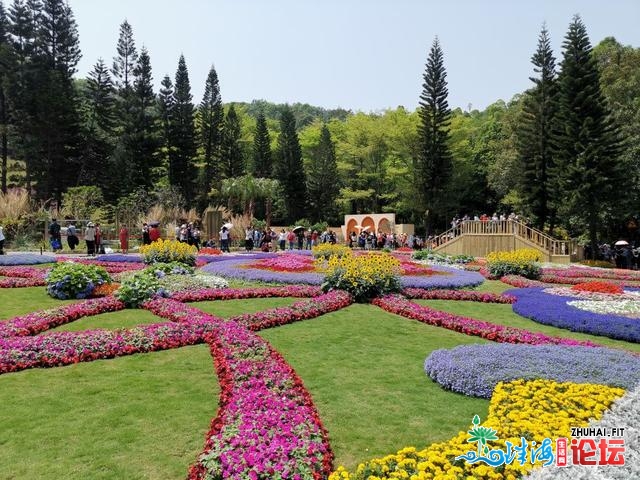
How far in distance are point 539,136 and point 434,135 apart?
790 centimetres

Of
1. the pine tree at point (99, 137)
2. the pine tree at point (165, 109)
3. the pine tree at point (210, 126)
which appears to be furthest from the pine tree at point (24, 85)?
the pine tree at point (210, 126)

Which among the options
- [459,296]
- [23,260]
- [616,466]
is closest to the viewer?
[616,466]

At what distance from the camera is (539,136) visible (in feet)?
100

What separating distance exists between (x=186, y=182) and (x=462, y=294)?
3710cm

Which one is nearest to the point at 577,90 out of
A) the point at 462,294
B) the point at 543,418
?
the point at 462,294

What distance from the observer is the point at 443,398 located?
4.96 metres

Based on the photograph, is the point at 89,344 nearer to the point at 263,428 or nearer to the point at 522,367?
the point at 263,428

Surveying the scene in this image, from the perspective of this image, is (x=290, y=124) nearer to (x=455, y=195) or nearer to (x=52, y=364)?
(x=455, y=195)

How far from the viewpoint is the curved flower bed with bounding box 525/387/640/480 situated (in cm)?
322

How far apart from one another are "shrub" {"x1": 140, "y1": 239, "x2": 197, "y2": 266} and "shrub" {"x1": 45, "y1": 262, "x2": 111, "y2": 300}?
4.37m

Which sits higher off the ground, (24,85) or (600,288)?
(24,85)

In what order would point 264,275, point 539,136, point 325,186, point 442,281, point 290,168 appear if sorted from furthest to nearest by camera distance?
point 325,186, point 290,168, point 539,136, point 264,275, point 442,281

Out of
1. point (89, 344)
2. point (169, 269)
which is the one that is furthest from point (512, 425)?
point (169, 269)

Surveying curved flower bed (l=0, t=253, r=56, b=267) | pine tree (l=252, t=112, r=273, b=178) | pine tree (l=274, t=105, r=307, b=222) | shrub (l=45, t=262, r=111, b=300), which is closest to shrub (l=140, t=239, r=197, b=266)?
curved flower bed (l=0, t=253, r=56, b=267)
